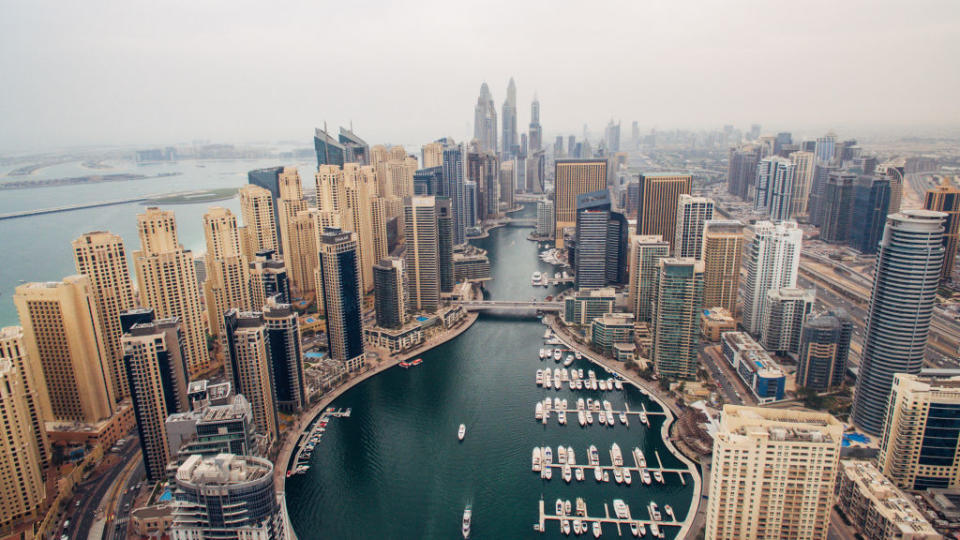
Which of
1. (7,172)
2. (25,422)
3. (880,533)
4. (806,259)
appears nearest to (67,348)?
(25,422)

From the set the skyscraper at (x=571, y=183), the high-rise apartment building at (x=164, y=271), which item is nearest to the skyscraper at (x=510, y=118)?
the skyscraper at (x=571, y=183)

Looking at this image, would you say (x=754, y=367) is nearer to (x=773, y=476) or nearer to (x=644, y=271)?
(x=644, y=271)

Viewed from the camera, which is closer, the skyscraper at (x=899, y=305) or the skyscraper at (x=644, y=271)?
the skyscraper at (x=899, y=305)

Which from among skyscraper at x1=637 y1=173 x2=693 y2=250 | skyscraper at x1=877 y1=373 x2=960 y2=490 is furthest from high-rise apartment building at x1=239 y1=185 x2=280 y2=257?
skyscraper at x1=877 y1=373 x2=960 y2=490

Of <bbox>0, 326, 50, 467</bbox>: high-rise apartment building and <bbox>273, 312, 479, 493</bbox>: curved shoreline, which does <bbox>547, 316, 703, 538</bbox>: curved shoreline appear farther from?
<bbox>0, 326, 50, 467</bbox>: high-rise apartment building

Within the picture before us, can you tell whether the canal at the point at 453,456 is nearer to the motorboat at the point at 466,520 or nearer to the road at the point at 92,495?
the motorboat at the point at 466,520

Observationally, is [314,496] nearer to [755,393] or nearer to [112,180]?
[755,393]

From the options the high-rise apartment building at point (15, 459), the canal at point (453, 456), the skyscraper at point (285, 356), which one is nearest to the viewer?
the high-rise apartment building at point (15, 459)
